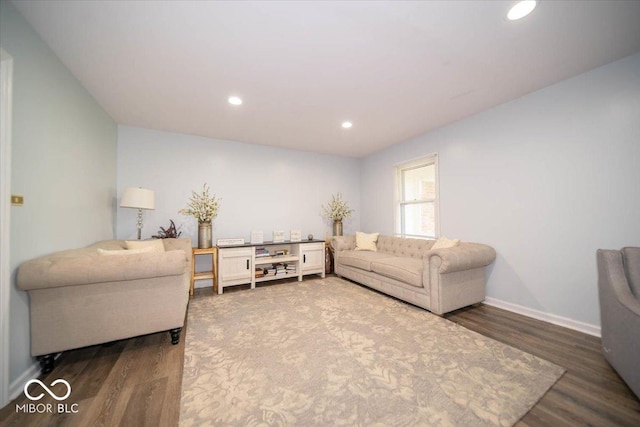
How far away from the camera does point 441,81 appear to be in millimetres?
2457

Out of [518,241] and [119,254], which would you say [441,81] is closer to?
[518,241]

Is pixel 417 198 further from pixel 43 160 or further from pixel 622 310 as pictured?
pixel 43 160

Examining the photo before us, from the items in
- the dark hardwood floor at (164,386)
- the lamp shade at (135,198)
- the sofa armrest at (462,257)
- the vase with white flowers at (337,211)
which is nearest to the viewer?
the dark hardwood floor at (164,386)

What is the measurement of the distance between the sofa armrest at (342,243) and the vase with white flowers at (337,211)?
40 cm

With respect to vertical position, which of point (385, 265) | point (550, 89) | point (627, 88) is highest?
point (550, 89)

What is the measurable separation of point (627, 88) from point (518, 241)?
1.69 meters

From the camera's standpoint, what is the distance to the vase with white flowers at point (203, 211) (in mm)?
3641

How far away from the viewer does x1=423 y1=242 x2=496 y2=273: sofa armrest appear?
258 centimetres

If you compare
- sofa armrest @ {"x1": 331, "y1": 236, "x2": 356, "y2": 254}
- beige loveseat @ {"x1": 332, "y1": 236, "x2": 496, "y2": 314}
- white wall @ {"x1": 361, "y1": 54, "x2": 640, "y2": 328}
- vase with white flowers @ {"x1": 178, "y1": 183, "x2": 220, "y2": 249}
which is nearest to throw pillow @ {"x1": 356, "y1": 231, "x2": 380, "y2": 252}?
sofa armrest @ {"x1": 331, "y1": 236, "x2": 356, "y2": 254}

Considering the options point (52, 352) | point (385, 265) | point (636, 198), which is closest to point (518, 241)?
point (636, 198)

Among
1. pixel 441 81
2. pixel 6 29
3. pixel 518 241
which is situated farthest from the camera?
pixel 518 241

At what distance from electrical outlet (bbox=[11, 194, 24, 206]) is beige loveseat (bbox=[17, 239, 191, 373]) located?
41 centimetres

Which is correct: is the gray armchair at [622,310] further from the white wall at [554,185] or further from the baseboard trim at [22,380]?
the baseboard trim at [22,380]

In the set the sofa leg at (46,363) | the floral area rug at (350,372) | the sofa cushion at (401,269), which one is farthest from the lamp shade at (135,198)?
the sofa cushion at (401,269)
